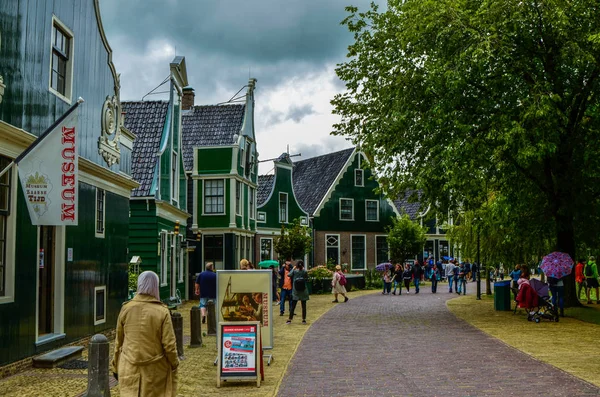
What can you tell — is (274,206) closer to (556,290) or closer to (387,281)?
(387,281)

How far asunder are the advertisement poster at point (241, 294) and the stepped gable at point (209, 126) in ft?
75.8

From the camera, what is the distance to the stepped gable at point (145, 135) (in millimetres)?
25094

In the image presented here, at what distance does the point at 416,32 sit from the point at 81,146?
9.83m

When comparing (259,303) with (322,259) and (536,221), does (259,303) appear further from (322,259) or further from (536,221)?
(322,259)

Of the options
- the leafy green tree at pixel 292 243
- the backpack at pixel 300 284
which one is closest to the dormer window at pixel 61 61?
the backpack at pixel 300 284

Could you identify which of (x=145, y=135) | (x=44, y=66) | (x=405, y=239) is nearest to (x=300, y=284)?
(x=44, y=66)

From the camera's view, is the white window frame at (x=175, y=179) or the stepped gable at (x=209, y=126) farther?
the stepped gable at (x=209, y=126)

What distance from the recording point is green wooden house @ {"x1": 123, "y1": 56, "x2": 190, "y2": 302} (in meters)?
24.6

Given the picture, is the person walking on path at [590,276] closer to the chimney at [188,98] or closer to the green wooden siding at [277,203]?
the green wooden siding at [277,203]

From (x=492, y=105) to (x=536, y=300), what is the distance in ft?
18.6

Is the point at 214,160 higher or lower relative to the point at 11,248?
higher

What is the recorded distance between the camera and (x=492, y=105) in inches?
774

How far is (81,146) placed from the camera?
49.5 ft

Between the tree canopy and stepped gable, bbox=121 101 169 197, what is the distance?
8075 mm
